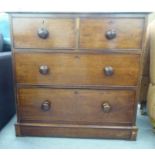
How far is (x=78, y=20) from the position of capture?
1.14 meters

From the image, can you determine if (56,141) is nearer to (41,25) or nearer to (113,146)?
(113,146)

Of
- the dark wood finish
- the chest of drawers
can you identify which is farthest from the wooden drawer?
the dark wood finish

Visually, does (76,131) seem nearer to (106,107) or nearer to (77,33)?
(106,107)

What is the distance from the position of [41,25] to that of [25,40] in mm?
126

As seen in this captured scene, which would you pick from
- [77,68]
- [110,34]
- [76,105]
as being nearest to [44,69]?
[77,68]

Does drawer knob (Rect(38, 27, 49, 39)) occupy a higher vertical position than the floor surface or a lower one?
higher

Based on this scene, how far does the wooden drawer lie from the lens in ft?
3.95

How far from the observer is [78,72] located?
123 centimetres

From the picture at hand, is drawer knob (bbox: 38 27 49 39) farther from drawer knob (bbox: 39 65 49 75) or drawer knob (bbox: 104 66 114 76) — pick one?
drawer knob (bbox: 104 66 114 76)

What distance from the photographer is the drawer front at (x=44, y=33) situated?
3.79 feet

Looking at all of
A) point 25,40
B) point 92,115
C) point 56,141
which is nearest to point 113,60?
point 92,115

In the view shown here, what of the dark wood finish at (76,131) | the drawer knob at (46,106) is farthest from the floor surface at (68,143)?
the drawer knob at (46,106)
